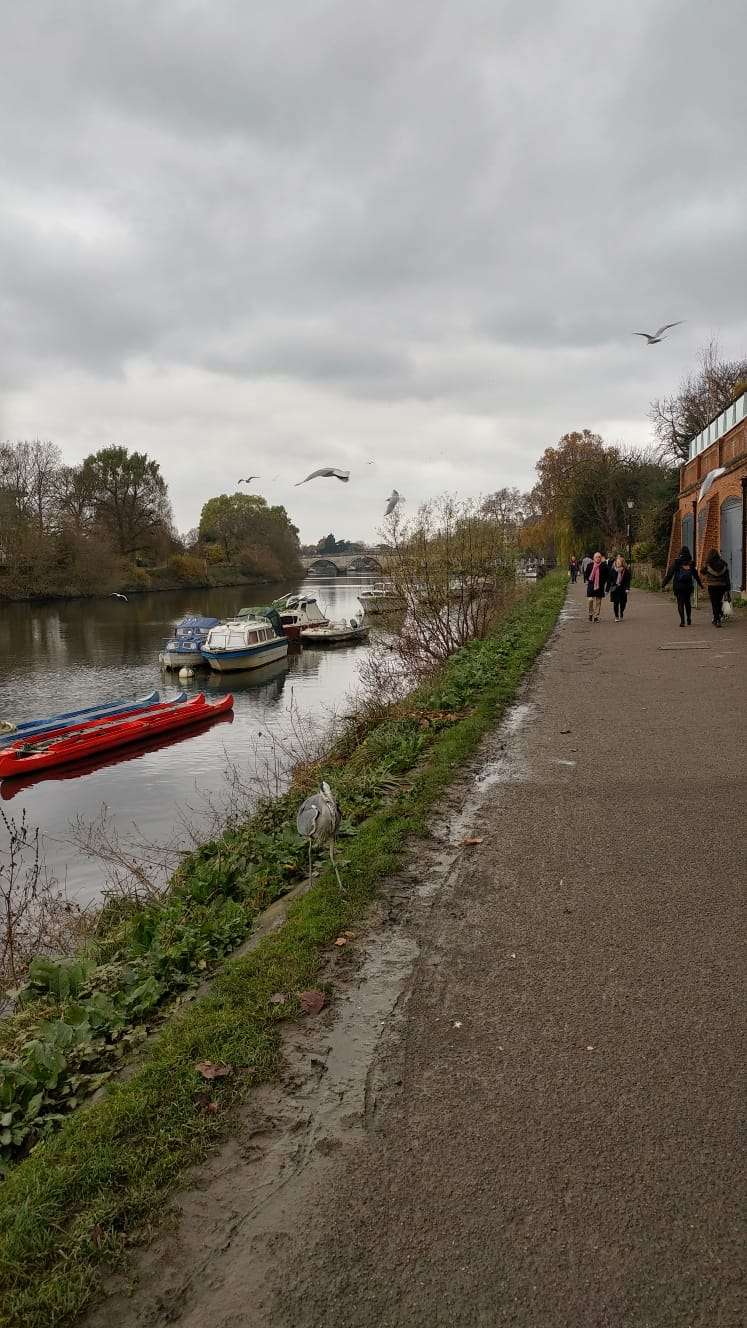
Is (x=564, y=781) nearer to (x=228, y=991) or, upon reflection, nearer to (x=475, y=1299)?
(x=228, y=991)

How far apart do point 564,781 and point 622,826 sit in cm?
129

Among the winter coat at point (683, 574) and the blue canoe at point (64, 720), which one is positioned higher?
the winter coat at point (683, 574)

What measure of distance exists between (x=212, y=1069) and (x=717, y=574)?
17.0m

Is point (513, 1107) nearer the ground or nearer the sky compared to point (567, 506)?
nearer the ground

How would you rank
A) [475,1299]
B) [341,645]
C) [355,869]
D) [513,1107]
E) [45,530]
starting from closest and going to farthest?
1. [475,1299]
2. [513,1107]
3. [355,869]
4. [341,645]
5. [45,530]

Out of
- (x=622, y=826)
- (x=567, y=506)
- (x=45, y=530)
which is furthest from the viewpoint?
(x=45, y=530)

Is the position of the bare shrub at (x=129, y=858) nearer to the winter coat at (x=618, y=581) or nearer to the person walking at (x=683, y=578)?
the person walking at (x=683, y=578)

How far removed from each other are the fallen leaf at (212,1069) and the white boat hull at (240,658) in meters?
33.1

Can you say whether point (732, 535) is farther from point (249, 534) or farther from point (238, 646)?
point (249, 534)

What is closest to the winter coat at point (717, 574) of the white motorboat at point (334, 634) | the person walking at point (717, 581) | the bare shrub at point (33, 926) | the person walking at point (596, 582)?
the person walking at point (717, 581)

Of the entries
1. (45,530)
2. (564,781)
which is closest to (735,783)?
(564,781)

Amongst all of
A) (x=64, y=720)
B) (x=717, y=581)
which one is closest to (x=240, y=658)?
(x=64, y=720)

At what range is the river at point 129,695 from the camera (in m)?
15.8

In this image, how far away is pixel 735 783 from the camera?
23.0ft
